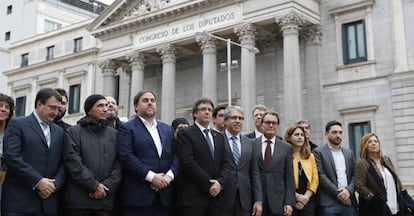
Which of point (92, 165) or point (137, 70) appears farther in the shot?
point (137, 70)

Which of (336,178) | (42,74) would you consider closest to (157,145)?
(336,178)

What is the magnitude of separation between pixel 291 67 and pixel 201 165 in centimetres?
2007

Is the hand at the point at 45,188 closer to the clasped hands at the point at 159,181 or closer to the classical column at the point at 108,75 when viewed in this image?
the clasped hands at the point at 159,181

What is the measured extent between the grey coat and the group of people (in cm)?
1

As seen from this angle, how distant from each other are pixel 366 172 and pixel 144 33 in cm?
2658

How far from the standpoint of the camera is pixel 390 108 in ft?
87.3

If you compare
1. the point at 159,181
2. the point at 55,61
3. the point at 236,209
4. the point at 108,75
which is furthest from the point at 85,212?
the point at 55,61

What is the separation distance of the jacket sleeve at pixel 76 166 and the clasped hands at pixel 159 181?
81 cm

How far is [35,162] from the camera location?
692cm

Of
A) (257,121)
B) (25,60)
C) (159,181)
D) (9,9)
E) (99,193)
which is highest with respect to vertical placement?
(9,9)

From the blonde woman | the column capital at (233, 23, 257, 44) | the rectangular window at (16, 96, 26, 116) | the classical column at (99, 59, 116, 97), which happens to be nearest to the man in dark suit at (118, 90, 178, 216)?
the blonde woman

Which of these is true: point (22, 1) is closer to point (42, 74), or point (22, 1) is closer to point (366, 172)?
point (42, 74)

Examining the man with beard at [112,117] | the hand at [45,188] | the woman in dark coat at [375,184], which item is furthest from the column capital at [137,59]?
the hand at [45,188]

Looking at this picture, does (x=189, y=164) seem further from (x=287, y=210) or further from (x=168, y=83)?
(x=168, y=83)
